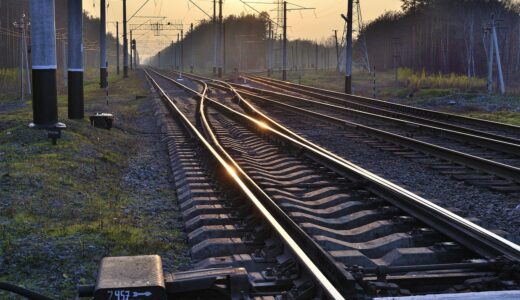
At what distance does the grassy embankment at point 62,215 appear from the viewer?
17.3ft

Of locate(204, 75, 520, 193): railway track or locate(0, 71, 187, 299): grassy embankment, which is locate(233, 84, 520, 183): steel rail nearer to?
locate(204, 75, 520, 193): railway track

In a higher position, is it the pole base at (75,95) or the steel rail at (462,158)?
the pole base at (75,95)

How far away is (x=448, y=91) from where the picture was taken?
102 ft

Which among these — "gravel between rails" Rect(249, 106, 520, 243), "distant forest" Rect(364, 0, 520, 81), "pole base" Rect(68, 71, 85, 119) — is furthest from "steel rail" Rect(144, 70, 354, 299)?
"distant forest" Rect(364, 0, 520, 81)

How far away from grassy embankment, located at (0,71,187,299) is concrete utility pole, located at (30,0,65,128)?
0.98m

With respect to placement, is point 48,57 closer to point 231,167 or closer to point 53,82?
point 53,82

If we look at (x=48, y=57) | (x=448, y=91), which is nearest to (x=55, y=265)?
(x=48, y=57)

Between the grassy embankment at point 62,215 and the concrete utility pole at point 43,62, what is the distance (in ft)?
3.21

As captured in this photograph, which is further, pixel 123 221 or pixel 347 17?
pixel 347 17

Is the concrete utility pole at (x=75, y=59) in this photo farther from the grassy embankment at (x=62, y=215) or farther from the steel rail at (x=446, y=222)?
the steel rail at (x=446, y=222)

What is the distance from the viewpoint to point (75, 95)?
17125 mm

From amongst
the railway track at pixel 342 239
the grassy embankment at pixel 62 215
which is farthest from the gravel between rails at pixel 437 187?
the grassy embankment at pixel 62 215

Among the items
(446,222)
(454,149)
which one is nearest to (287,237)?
(446,222)

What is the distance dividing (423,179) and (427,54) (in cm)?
6298
